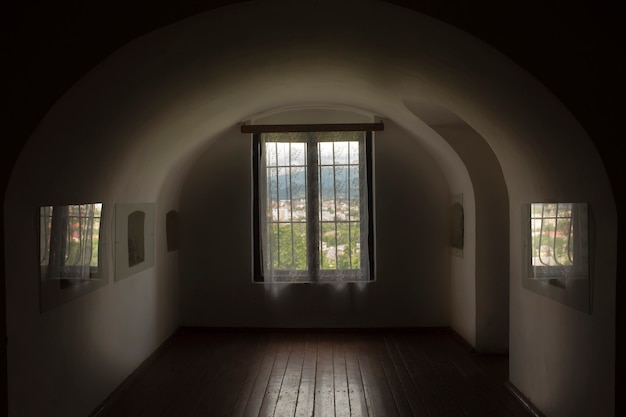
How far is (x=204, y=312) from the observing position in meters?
8.08

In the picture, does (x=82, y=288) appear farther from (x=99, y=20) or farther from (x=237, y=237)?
(x=237, y=237)

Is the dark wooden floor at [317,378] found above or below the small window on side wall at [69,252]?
below

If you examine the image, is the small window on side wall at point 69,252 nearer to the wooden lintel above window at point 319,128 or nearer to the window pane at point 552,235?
the wooden lintel above window at point 319,128

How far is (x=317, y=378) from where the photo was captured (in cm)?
586

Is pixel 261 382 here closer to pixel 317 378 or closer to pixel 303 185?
pixel 317 378

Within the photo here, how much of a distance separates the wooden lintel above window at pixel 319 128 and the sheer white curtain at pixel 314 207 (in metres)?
0.10

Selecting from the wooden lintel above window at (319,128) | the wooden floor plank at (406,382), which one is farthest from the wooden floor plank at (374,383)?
the wooden lintel above window at (319,128)

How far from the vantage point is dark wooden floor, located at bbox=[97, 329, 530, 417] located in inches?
195

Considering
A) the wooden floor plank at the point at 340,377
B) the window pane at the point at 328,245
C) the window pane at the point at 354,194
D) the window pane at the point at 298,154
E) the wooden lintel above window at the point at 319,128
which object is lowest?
the wooden floor plank at the point at 340,377

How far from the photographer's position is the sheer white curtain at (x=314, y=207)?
7.91m

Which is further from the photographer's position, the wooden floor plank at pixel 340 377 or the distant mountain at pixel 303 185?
the distant mountain at pixel 303 185

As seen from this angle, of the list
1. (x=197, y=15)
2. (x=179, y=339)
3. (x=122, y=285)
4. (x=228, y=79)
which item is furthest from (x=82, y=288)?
(x=179, y=339)

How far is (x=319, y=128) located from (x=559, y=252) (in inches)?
161

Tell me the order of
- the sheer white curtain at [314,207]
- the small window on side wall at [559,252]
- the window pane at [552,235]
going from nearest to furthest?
the small window on side wall at [559,252]
the window pane at [552,235]
the sheer white curtain at [314,207]
